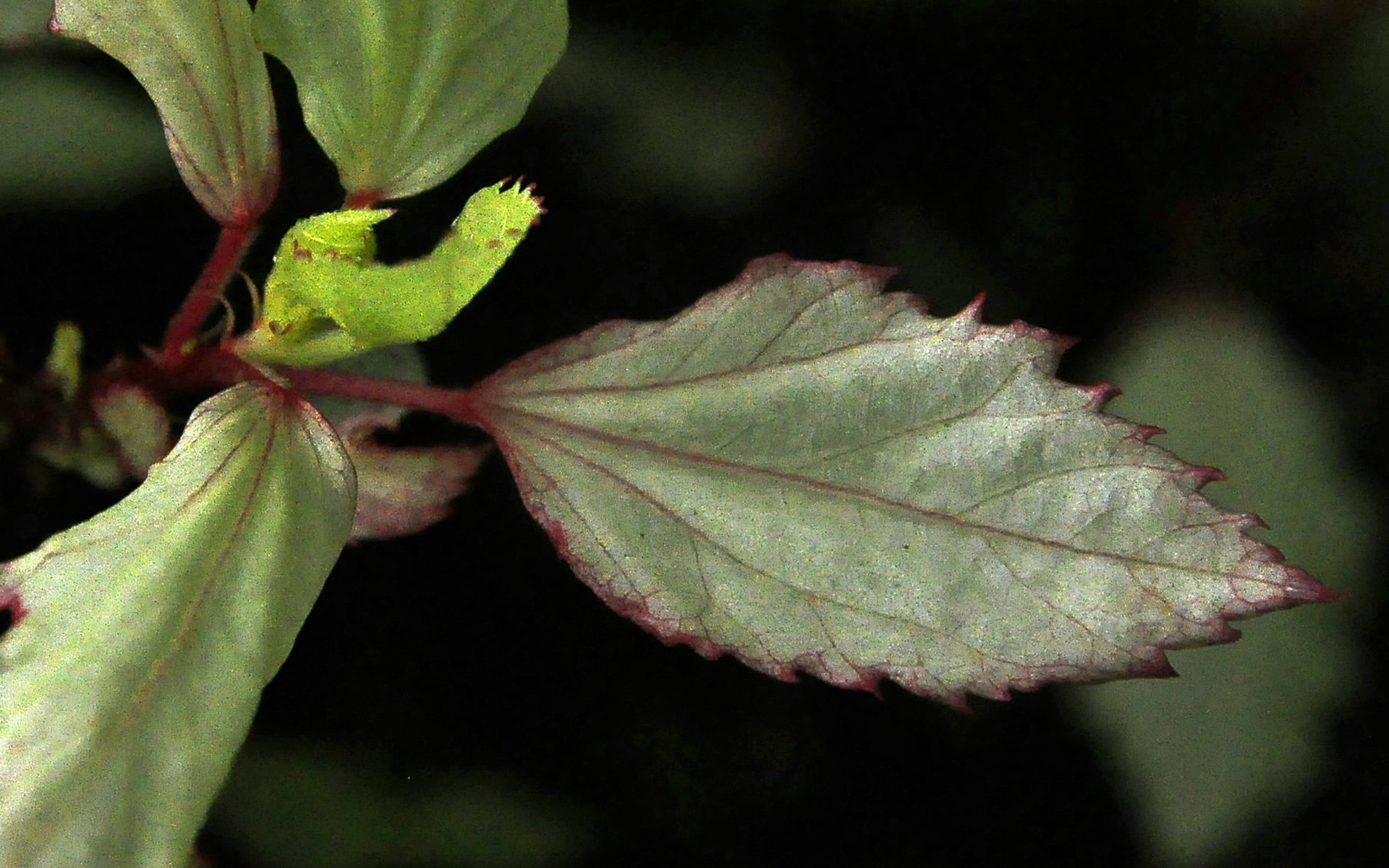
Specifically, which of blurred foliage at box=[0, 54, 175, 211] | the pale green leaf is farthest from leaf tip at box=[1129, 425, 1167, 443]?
blurred foliage at box=[0, 54, 175, 211]

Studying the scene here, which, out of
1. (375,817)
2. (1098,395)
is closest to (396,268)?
(1098,395)

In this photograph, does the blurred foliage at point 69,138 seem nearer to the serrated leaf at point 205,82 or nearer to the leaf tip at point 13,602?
the serrated leaf at point 205,82

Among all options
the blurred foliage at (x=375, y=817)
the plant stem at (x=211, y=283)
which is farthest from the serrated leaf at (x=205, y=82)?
the blurred foliage at (x=375, y=817)

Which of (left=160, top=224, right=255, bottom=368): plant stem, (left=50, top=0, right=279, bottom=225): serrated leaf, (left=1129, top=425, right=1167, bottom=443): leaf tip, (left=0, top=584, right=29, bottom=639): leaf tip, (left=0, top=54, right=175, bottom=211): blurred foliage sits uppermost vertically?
(left=1129, top=425, right=1167, bottom=443): leaf tip

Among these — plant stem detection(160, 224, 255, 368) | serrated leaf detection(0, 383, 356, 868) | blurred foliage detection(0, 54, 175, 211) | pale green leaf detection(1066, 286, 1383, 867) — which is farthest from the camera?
pale green leaf detection(1066, 286, 1383, 867)

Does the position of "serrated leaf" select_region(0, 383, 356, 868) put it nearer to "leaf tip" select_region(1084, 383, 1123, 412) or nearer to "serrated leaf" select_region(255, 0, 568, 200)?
"serrated leaf" select_region(255, 0, 568, 200)

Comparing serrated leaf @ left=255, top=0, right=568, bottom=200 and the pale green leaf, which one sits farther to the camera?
the pale green leaf
